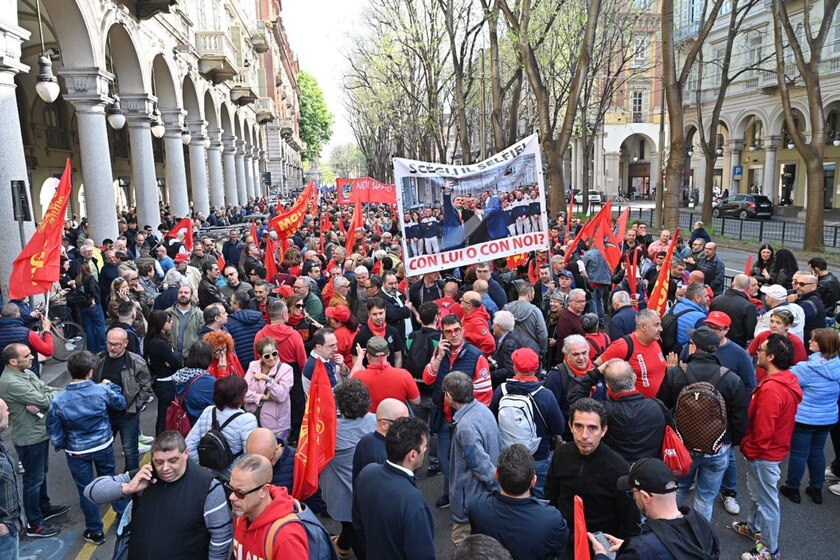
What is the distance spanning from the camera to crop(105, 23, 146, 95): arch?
17.8 m

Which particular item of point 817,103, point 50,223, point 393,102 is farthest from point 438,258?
point 393,102

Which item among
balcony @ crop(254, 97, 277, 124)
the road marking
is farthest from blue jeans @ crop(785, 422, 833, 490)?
balcony @ crop(254, 97, 277, 124)

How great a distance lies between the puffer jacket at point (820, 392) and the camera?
523 centimetres

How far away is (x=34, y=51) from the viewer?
23203 millimetres

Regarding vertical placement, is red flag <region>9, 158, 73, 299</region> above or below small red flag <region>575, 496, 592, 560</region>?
above

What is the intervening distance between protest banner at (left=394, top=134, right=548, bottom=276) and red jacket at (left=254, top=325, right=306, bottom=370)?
1810 millimetres

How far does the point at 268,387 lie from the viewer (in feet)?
17.4

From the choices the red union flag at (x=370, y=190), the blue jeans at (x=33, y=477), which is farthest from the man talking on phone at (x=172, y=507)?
the red union flag at (x=370, y=190)

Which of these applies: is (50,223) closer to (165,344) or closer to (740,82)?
(165,344)

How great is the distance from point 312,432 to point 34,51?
25515mm

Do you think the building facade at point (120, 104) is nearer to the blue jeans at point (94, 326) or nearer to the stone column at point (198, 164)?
the stone column at point (198, 164)

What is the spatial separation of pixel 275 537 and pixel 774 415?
3763mm

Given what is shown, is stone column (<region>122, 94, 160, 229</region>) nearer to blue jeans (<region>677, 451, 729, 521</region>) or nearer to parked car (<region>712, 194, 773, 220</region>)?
blue jeans (<region>677, 451, 729, 521</region>)

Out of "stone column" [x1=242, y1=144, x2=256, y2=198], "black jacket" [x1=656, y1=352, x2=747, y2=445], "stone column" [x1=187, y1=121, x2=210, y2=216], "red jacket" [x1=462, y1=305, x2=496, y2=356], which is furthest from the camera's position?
"stone column" [x1=242, y1=144, x2=256, y2=198]
